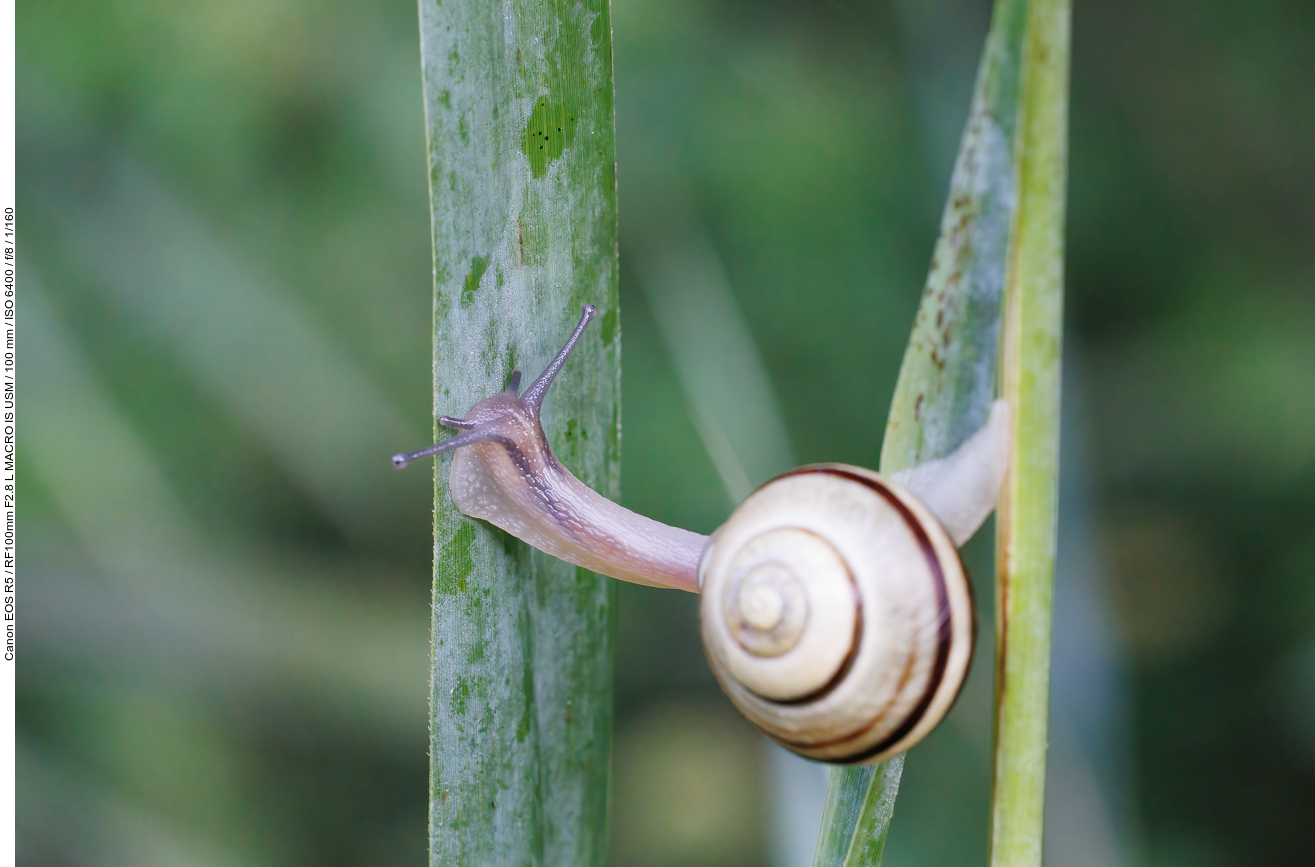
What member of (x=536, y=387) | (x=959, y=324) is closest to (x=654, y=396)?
(x=536, y=387)

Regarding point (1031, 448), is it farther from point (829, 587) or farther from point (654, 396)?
point (654, 396)

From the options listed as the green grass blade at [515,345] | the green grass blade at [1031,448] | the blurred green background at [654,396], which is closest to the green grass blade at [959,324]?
the green grass blade at [1031,448]

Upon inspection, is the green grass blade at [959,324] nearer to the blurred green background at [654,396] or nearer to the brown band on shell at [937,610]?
the brown band on shell at [937,610]

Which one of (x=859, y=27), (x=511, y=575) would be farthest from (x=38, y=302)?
(x=859, y=27)

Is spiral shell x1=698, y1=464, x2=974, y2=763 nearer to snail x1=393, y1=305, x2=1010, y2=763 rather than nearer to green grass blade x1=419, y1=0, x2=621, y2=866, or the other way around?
snail x1=393, y1=305, x2=1010, y2=763

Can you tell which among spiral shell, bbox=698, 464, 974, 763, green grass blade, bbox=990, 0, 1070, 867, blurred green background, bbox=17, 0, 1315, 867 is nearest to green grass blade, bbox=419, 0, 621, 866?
spiral shell, bbox=698, 464, 974, 763

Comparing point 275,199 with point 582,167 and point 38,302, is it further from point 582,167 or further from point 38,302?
point 582,167
